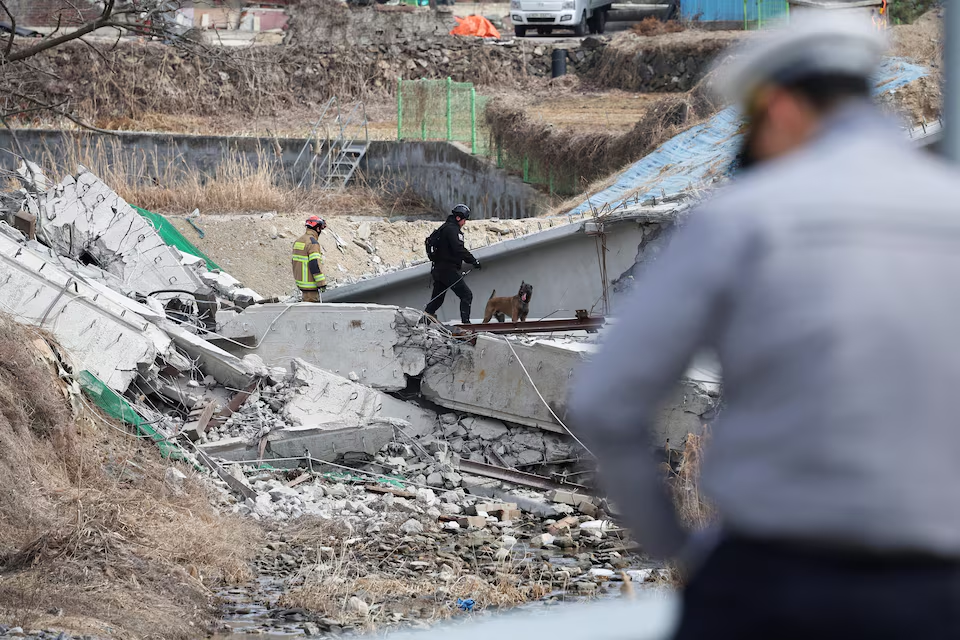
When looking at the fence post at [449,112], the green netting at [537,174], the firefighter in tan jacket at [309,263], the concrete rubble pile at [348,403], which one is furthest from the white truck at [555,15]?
the concrete rubble pile at [348,403]

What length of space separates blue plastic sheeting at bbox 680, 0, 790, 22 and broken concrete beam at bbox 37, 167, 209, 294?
Result: 17.8 m

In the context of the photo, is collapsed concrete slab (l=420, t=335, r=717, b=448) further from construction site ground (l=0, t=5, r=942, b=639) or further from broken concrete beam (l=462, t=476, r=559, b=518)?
broken concrete beam (l=462, t=476, r=559, b=518)

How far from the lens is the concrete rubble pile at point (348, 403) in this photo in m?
8.75

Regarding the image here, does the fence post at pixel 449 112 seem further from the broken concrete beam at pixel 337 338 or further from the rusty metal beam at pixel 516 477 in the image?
the rusty metal beam at pixel 516 477

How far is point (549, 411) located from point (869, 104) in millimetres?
8209

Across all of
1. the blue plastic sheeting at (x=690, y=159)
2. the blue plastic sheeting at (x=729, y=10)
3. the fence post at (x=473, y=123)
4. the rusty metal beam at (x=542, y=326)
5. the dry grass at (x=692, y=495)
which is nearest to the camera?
the dry grass at (x=692, y=495)

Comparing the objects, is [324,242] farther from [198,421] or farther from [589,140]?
[198,421]

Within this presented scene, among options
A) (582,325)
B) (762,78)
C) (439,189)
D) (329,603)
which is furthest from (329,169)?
(762,78)

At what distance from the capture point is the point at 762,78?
1.48 m

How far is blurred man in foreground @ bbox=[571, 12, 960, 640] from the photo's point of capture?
4.25ft

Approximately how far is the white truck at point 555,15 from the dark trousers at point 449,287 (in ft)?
70.7

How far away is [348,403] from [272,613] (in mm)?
4061

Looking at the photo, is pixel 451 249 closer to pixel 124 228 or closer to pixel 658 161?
pixel 124 228

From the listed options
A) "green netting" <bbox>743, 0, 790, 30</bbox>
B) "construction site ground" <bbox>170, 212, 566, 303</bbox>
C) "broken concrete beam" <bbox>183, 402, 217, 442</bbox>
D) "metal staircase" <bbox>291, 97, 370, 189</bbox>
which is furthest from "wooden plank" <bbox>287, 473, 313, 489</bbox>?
"green netting" <bbox>743, 0, 790, 30</bbox>
